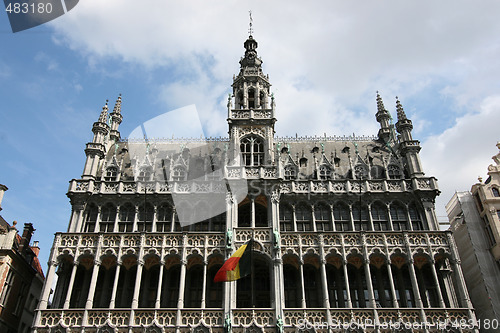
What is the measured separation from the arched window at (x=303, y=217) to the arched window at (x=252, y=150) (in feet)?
16.7

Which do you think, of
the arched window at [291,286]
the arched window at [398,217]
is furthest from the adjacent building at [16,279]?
the arched window at [398,217]

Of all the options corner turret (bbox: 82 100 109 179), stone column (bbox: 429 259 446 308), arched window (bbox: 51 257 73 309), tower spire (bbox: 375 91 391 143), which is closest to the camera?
stone column (bbox: 429 259 446 308)

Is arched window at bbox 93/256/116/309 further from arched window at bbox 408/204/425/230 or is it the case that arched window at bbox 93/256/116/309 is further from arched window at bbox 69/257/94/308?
arched window at bbox 408/204/425/230

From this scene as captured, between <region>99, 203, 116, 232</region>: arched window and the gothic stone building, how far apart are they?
0.10 metres

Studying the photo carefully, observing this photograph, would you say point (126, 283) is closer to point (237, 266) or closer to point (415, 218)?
point (237, 266)

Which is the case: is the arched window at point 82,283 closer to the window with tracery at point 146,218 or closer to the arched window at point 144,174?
the window with tracery at point 146,218

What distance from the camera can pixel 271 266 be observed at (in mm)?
30266

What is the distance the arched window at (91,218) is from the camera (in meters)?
34.9

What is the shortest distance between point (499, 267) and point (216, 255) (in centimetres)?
2374

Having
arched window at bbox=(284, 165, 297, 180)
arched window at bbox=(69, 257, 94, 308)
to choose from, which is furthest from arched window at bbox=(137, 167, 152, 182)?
arched window at bbox=(284, 165, 297, 180)

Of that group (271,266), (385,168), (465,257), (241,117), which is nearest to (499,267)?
(465,257)

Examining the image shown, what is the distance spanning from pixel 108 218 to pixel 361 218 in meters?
21.0

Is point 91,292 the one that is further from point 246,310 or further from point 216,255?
point 246,310

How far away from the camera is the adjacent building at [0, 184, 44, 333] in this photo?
3412cm
